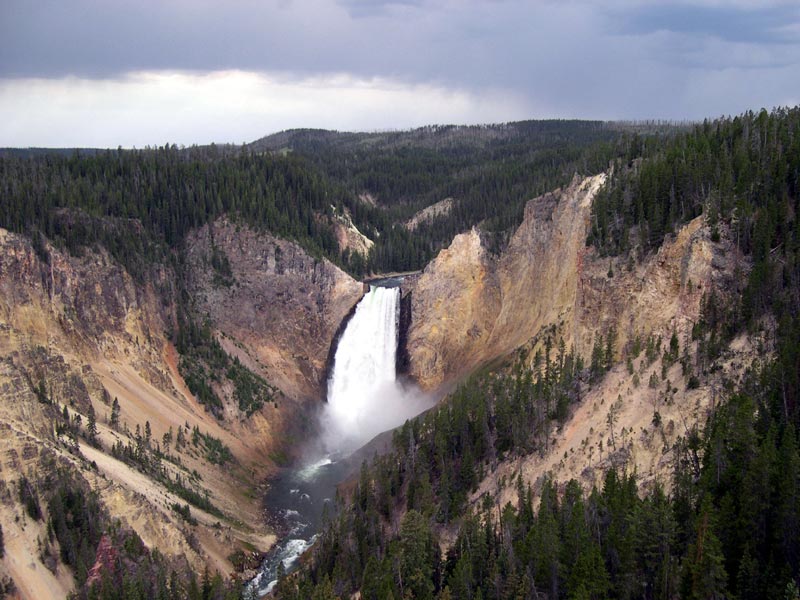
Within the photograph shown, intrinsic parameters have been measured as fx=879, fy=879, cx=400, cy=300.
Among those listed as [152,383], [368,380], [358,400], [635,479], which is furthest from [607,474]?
[368,380]

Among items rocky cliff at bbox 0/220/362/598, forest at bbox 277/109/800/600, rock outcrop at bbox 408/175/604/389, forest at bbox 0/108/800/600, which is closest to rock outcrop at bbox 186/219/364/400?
rocky cliff at bbox 0/220/362/598

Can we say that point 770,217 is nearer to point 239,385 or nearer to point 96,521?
point 96,521

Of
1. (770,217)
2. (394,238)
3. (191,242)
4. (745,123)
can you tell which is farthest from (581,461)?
(394,238)

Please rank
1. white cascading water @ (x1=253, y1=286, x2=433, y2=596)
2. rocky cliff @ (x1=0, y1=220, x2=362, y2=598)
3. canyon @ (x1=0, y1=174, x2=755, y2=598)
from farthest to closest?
white cascading water @ (x1=253, y1=286, x2=433, y2=596), rocky cliff @ (x1=0, y1=220, x2=362, y2=598), canyon @ (x1=0, y1=174, x2=755, y2=598)

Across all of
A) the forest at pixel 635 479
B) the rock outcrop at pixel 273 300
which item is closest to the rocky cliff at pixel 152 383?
the rock outcrop at pixel 273 300

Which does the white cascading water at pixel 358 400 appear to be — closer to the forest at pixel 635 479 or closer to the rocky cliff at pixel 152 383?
the rocky cliff at pixel 152 383

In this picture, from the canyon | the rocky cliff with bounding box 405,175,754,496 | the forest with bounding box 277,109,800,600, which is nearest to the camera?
the forest with bounding box 277,109,800,600

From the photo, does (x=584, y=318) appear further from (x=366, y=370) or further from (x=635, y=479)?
(x=366, y=370)

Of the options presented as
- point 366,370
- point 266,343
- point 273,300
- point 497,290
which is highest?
point 497,290

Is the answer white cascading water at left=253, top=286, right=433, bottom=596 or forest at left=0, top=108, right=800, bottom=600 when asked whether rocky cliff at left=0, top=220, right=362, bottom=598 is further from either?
white cascading water at left=253, top=286, right=433, bottom=596
